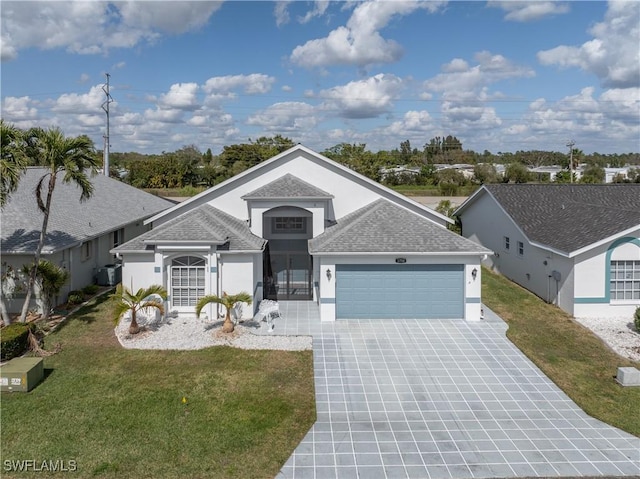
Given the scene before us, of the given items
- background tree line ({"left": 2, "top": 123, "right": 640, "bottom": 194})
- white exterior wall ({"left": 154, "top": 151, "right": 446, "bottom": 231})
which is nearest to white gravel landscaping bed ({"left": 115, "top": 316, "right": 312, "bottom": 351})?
white exterior wall ({"left": 154, "top": 151, "right": 446, "bottom": 231})

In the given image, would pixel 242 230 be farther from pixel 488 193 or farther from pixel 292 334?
pixel 488 193

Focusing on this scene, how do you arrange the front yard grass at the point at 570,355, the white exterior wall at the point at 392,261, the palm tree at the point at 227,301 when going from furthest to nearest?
the white exterior wall at the point at 392,261
the palm tree at the point at 227,301
the front yard grass at the point at 570,355

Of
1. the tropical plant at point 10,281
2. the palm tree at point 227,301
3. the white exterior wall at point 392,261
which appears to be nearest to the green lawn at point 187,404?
the palm tree at point 227,301

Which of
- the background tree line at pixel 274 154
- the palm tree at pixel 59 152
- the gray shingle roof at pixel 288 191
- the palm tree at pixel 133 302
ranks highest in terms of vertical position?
the background tree line at pixel 274 154

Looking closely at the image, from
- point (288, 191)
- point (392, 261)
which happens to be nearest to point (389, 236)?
point (392, 261)

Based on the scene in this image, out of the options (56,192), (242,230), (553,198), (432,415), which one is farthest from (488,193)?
(56,192)

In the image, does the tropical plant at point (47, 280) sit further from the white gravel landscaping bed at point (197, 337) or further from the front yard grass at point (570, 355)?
the front yard grass at point (570, 355)

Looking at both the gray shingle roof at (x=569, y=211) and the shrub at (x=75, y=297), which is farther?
the shrub at (x=75, y=297)
